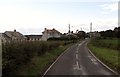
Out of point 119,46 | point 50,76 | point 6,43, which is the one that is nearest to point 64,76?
point 50,76

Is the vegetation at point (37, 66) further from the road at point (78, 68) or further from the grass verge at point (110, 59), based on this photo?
the grass verge at point (110, 59)

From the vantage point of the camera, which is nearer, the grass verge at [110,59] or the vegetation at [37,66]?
the vegetation at [37,66]

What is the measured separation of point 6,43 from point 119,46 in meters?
40.1

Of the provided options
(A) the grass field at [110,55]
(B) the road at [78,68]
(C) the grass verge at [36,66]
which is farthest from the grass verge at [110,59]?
(C) the grass verge at [36,66]

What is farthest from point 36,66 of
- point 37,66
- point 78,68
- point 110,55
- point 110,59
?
point 110,55

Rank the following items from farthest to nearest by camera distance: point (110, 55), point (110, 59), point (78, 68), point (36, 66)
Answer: point (110, 55) → point (110, 59) → point (36, 66) → point (78, 68)

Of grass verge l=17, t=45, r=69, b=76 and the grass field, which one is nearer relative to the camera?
grass verge l=17, t=45, r=69, b=76

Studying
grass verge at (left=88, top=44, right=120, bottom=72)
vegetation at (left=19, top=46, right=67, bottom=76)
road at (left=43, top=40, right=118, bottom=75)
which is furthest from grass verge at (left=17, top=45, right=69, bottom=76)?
grass verge at (left=88, top=44, right=120, bottom=72)

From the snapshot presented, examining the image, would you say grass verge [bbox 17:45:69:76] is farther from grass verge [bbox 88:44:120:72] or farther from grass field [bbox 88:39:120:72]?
grass field [bbox 88:39:120:72]

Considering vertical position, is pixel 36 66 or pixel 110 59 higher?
pixel 36 66

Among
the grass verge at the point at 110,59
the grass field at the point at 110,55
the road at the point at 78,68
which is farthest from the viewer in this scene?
the grass field at the point at 110,55

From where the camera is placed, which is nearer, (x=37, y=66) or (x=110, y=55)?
(x=37, y=66)

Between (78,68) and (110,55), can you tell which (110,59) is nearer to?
(110,55)

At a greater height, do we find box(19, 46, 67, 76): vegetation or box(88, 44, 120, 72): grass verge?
box(19, 46, 67, 76): vegetation
